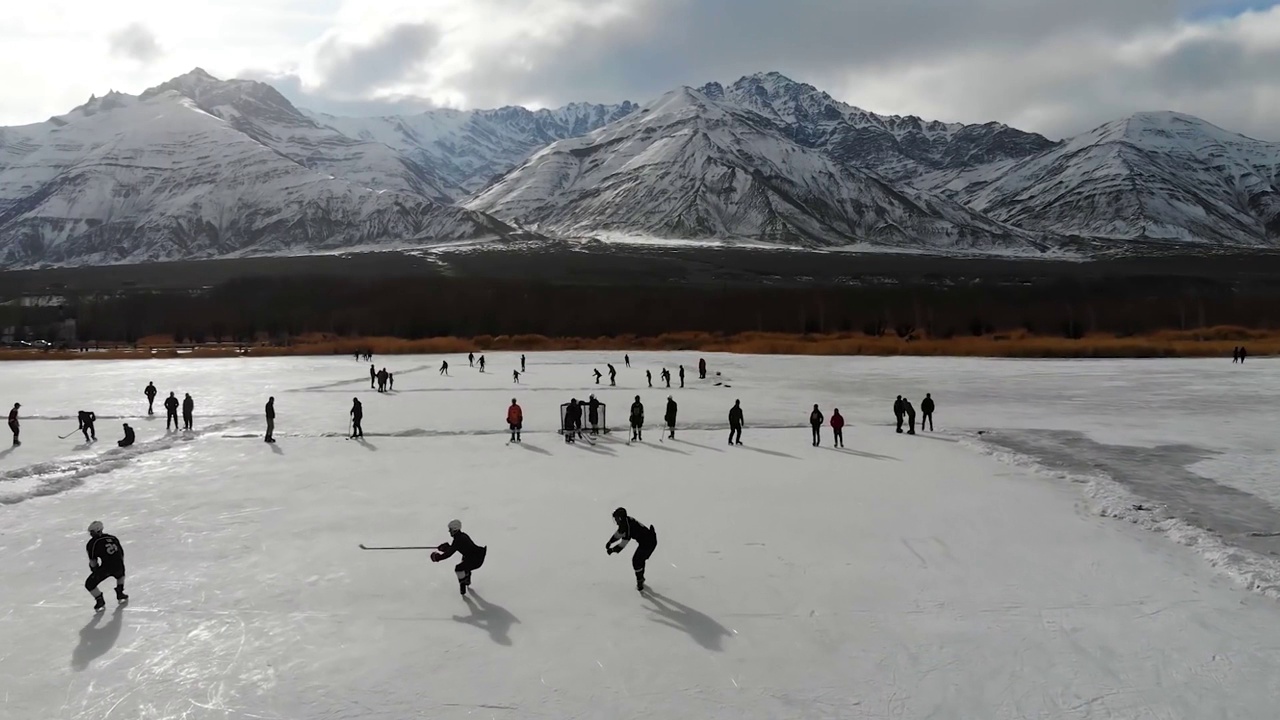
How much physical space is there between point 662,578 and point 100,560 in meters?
7.35

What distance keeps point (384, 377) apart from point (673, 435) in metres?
21.1

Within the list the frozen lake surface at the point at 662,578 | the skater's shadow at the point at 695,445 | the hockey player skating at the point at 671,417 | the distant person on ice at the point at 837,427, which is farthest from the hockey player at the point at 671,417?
the distant person on ice at the point at 837,427

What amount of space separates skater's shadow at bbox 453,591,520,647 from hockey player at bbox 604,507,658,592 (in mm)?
1562

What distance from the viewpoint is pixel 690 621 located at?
980 centimetres

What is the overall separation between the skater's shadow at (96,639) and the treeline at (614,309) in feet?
352

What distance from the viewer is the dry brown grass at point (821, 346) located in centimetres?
6525

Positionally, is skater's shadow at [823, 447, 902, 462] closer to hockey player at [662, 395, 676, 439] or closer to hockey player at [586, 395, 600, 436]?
hockey player at [662, 395, 676, 439]

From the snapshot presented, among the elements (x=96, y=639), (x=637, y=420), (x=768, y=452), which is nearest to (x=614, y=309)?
(x=637, y=420)

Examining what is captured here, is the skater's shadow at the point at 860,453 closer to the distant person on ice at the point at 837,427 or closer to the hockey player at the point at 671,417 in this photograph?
the distant person on ice at the point at 837,427

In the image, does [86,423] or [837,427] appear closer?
[837,427]

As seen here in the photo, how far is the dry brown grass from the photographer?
65250mm

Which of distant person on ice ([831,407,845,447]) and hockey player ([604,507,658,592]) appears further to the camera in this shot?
distant person on ice ([831,407,845,447])

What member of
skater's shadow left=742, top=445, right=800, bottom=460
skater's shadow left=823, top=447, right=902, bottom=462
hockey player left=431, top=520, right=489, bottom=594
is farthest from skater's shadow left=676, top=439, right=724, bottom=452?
hockey player left=431, top=520, right=489, bottom=594

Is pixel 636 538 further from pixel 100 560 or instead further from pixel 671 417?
pixel 671 417
